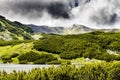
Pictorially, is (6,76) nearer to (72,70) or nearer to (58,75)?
(58,75)

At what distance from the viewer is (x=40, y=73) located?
7106 cm

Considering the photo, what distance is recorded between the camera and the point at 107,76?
82.1 metres

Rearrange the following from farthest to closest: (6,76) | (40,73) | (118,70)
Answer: (118,70) < (40,73) < (6,76)

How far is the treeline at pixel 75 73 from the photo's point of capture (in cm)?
6951

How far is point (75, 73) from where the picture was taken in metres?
77.8

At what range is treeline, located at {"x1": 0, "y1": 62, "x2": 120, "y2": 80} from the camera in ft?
228

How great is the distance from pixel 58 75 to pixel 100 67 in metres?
14.7

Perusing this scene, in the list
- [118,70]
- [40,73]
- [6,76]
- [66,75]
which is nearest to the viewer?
[6,76]

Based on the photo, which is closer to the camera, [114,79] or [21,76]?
[21,76]

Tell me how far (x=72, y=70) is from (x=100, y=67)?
29.0 ft

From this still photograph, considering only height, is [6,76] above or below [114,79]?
above

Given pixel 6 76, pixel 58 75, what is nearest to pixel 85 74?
pixel 58 75

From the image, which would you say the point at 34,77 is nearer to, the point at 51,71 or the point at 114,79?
the point at 51,71

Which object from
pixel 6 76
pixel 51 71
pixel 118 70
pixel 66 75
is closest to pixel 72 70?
pixel 66 75
